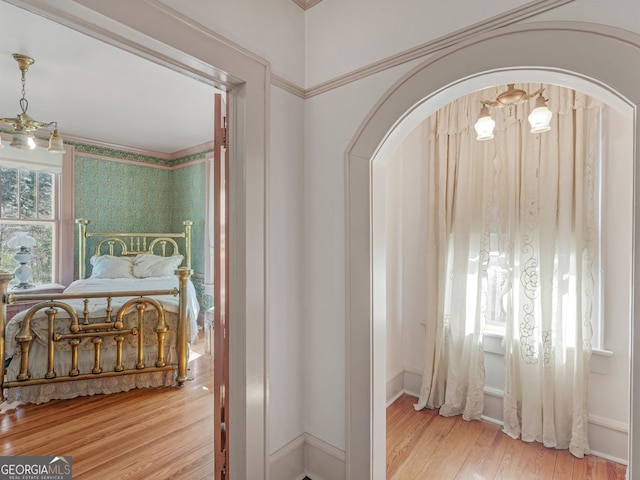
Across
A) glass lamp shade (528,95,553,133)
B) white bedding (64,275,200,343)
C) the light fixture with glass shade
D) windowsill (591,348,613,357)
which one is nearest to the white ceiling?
the light fixture with glass shade

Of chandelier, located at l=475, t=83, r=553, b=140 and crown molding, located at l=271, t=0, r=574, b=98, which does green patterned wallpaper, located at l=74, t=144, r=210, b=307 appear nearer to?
crown molding, located at l=271, t=0, r=574, b=98

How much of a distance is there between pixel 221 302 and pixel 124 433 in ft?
4.95

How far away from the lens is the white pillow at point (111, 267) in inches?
152

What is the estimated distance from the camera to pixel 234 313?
1559 mm

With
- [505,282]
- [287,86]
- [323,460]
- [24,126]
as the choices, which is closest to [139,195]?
[24,126]

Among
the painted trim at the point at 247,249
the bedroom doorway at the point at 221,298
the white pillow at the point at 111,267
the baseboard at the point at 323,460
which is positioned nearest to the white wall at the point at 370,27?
the painted trim at the point at 247,249

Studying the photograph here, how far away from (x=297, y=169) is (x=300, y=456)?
5.21 feet

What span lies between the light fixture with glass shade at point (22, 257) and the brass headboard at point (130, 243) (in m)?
0.62

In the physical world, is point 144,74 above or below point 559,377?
above

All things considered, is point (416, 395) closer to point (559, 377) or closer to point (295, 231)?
point (559, 377)

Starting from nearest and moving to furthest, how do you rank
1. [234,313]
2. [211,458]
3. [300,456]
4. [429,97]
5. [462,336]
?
[429,97] → [234,313] → [300,456] → [211,458] → [462,336]

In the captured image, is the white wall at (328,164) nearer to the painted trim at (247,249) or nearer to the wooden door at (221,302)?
the painted trim at (247,249)

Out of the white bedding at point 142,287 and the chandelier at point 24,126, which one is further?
the white bedding at point 142,287

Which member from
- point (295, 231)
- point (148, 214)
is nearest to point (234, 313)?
point (295, 231)
